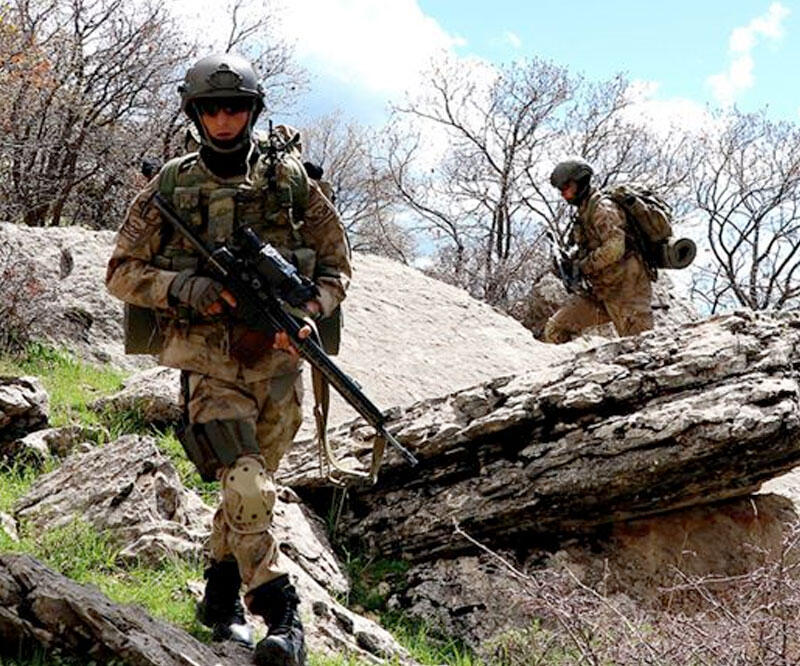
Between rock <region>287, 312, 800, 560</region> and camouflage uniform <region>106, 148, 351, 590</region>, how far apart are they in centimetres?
189

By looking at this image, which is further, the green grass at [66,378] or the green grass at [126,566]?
the green grass at [66,378]

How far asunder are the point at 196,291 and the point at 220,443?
0.52m

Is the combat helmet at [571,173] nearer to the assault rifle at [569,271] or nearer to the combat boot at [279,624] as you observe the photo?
the assault rifle at [569,271]

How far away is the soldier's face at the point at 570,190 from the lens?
810 cm

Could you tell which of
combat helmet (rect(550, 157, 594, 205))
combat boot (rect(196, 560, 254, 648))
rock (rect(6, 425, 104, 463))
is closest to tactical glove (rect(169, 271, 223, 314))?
combat boot (rect(196, 560, 254, 648))

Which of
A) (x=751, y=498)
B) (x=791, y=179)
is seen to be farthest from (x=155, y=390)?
(x=791, y=179)

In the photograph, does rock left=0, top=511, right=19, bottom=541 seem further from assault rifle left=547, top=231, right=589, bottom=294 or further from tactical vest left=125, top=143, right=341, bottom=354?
assault rifle left=547, top=231, right=589, bottom=294

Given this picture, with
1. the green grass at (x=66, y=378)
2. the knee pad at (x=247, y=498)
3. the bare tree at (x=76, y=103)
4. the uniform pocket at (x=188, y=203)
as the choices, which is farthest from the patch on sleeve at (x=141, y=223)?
the bare tree at (x=76, y=103)

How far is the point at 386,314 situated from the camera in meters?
9.78

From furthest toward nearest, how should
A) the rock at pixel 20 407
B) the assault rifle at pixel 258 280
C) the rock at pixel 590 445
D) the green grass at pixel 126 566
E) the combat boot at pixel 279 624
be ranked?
the rock at pixel 20 407 < the rock at pixel 590 445 < the green grass at pixel 126 566 < the assault rifle at pixel 258 280 < the combat boot at pixel 279 624

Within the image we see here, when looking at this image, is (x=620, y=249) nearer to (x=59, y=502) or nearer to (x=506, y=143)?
(x=59, y=502)

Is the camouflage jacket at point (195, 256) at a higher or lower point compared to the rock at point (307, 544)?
higher

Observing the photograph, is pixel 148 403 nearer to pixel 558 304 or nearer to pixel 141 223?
pixel 141 223

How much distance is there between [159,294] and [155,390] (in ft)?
9.21
